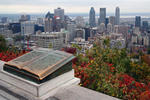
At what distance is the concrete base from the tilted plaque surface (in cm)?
9

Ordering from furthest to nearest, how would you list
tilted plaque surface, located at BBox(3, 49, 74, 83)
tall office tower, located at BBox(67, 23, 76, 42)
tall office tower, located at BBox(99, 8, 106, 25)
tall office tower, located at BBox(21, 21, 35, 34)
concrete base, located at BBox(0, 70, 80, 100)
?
tall office tower, located at BBox(99, 8, 106, 25), tall office tower, located at BBox(21, 21, 35, 34), tall office tower, located at BBox(67, 23, 76, 42), tilted plaque surface, located at BBox(3, 49, 74, 83), concrete base, located at BBox(0, 70, 80, 100)

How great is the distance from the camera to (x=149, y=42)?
62.5 m

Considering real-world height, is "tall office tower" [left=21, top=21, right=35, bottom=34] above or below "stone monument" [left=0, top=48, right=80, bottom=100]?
above

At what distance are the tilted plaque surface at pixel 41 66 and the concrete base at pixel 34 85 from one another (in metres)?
0.09

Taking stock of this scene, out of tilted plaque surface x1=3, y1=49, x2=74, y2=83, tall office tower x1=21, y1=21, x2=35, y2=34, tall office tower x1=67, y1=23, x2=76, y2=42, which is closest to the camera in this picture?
tilted plaque surface x1=3, y1=49, x2=74, y2=83

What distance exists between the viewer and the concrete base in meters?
3.15

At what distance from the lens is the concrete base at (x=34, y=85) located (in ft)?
10.3

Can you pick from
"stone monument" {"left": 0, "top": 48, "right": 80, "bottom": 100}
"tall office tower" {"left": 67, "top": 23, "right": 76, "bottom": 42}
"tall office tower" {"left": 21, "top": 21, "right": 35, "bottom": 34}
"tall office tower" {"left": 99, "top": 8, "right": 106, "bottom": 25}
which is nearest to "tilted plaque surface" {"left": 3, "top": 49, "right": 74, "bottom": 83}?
"stone monument" {"left": 0, "top": 48, "right": 80, "bottom": 100}

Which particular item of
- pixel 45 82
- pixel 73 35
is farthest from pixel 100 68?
pixel 73 35

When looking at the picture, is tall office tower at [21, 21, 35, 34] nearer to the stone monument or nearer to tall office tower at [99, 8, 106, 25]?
tall office tower at [99, 8, 106, 25]

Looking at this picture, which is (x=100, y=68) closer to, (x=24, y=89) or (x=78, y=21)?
(x=24, y=89)

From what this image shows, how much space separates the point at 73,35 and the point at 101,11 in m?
52.1

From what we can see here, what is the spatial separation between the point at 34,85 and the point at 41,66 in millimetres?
441

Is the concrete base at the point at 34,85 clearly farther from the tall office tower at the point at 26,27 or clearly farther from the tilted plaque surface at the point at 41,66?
the tall office tower at the point at 26,27
